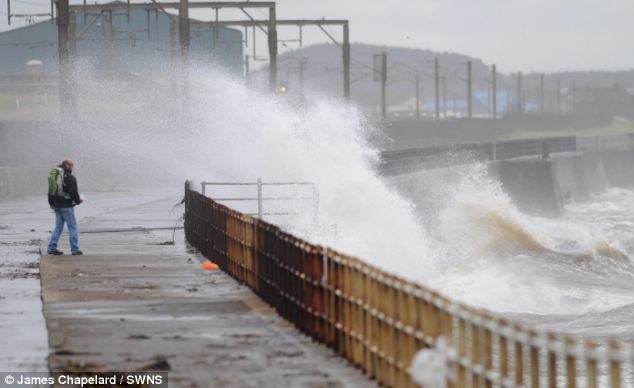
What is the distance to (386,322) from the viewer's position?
1199 cm

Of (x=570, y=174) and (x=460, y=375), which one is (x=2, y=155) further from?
(x=460, y=375)

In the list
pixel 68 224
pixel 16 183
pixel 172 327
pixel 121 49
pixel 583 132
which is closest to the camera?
pixel 172 327

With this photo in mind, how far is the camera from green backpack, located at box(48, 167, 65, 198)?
25.2 meters

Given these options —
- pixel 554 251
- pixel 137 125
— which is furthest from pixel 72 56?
Answer: pixel 554 251

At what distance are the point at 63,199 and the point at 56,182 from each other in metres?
0.35

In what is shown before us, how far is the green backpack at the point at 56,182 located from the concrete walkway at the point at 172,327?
108 cm

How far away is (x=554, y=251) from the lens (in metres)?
46.1

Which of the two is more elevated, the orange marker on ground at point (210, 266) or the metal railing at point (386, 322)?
the metal railing at point (386, 322)

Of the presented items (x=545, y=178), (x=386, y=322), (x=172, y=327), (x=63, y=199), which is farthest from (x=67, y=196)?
(x=545, y=178)

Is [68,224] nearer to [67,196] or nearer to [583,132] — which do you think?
[67,196]

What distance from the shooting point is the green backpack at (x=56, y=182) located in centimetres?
2525

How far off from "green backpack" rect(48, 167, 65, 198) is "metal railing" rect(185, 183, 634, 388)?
4.98 metres

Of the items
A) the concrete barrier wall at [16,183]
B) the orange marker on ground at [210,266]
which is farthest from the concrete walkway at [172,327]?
the concrete barrier wall at [16,183]

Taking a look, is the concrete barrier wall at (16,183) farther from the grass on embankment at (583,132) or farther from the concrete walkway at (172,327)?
the grass on embankment at (583,132)
